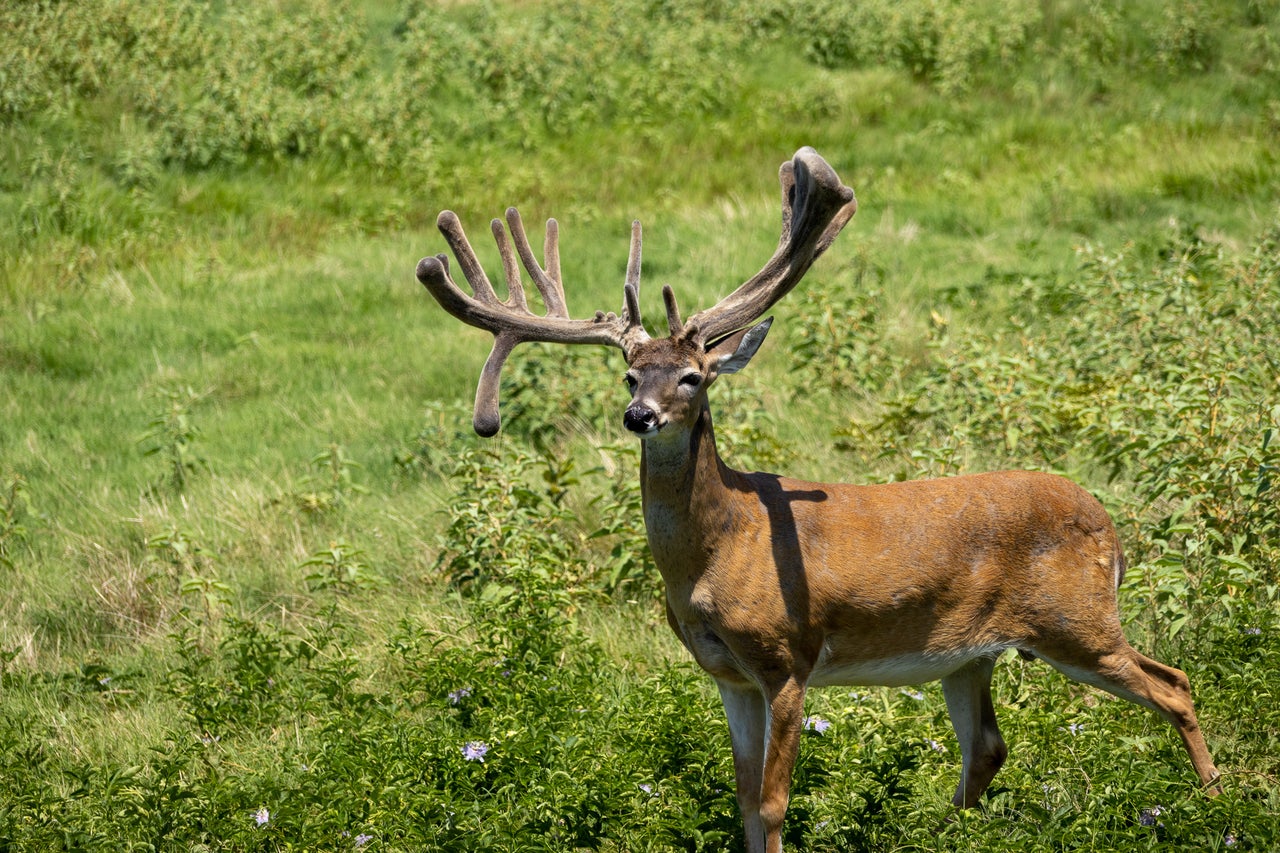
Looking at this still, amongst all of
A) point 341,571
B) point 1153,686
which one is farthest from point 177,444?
point 1153,686

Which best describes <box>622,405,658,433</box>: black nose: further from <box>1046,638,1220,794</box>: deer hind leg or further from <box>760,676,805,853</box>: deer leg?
<box>1046,638,1220,794</box>: deer hind leg

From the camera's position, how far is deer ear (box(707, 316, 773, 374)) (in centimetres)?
455

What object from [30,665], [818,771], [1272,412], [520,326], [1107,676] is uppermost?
[520,326]

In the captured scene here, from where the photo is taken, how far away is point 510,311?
16.9 ft

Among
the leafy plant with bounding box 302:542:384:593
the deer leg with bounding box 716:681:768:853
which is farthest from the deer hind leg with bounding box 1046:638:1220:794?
the leafy plant with bounding box 302:542:384:593

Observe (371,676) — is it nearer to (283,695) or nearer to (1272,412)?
(283,695)

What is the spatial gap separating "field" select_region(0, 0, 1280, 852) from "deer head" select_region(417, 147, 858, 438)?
1432 mm

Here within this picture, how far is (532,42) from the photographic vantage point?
55.3ft

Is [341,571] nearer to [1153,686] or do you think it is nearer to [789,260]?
[789,260]

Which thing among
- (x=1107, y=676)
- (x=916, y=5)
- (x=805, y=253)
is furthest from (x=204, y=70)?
(x=1107, y=676)

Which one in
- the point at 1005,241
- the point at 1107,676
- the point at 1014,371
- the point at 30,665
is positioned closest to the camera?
the point at 1107,676

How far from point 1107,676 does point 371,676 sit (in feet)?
10.9

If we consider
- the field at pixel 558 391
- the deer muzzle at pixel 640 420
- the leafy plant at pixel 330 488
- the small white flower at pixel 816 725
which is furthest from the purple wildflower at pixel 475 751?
the leafy plant at pixel 330 488

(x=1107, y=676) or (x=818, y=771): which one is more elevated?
(x=1107, y=676)
